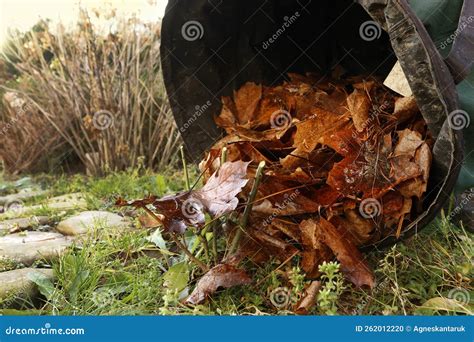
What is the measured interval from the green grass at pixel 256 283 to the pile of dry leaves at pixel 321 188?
0.22 feet

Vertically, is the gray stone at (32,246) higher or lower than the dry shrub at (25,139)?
higher

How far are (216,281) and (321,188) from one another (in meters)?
0.47

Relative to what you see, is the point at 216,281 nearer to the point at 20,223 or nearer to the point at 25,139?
the point at 20,223

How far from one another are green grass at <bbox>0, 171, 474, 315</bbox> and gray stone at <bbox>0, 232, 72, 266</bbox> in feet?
0.27

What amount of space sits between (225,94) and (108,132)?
1400mm

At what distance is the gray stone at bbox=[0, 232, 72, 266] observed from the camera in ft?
6.66

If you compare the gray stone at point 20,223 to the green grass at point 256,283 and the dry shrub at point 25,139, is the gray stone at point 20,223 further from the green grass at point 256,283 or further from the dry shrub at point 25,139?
the dry shrub at point 25,139

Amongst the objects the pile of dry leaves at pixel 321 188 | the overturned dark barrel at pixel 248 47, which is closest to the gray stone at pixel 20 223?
the overturned dark barrel at pixel 248 47

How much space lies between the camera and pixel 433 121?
5.06ft

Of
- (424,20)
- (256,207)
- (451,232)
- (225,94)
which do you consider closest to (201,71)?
(225,94)

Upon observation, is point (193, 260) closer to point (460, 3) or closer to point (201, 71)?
point (201, 71)

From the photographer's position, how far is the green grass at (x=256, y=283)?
1.60m

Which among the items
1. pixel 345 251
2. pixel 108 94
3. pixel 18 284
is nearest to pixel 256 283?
pixel 345 251

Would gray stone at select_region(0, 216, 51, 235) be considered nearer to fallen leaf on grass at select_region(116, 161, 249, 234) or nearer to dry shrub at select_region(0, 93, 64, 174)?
fallen leaf on grass at select_region(116, 161, 249, 234)
